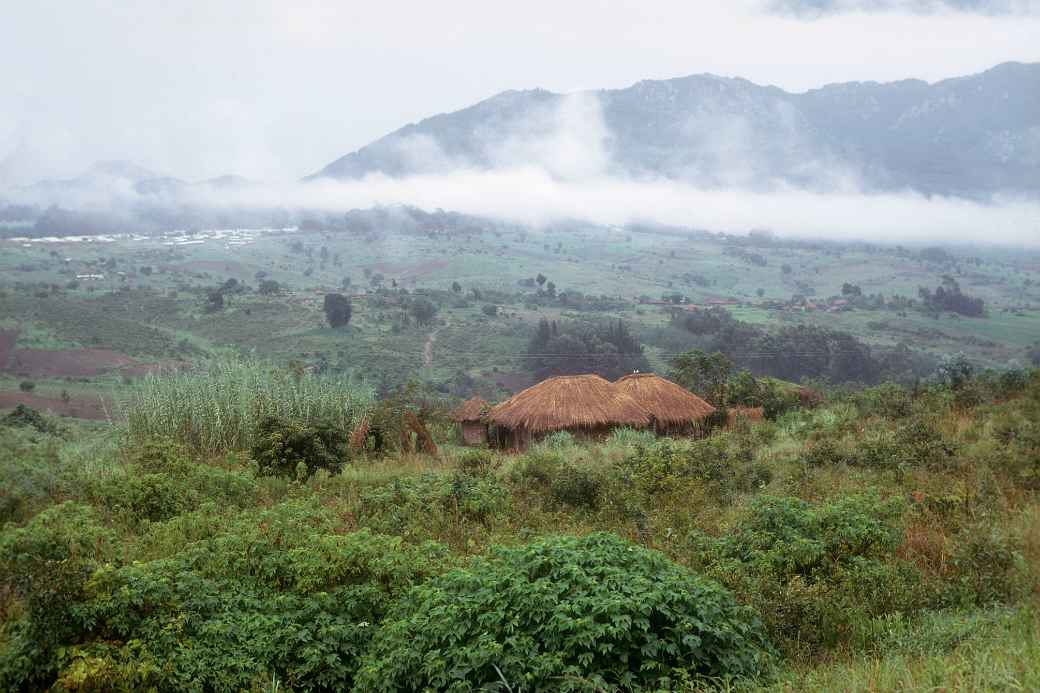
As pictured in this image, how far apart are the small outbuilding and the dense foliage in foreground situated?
36.5 ft

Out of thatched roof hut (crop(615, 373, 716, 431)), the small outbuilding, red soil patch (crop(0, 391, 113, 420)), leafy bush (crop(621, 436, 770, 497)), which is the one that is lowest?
red soil patch (crop(0, 391, 113, 420))

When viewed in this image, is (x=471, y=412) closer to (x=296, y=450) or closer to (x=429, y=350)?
(x=296, y=450)

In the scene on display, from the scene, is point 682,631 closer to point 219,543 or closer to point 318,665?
point 318,665

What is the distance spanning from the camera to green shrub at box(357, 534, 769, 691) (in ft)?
14.6

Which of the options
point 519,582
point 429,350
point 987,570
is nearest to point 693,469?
point 987,570

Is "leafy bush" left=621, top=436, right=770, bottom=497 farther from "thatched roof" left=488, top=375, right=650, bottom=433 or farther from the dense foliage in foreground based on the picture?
"thatched roof" left=488, top=375, right=650, bottom=433

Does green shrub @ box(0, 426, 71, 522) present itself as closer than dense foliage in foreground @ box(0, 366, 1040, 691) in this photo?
No

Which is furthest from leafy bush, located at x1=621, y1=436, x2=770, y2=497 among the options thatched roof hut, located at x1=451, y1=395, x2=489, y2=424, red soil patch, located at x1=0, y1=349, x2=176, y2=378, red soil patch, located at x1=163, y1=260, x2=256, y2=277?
red soil patch, located at x1=163, y1=260, x2=256, y2=277

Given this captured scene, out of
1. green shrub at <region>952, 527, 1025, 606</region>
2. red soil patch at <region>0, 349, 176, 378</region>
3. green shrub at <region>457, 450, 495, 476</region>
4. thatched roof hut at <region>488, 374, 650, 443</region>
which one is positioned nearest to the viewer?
green shrub at <region>952, 527, 1025, 606</region>

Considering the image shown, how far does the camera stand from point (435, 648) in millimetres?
4797

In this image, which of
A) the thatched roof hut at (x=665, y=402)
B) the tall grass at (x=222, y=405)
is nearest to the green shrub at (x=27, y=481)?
the tall grass at (x=222, y=405)

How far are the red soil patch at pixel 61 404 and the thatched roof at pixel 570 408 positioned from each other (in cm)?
1399

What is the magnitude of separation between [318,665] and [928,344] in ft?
221

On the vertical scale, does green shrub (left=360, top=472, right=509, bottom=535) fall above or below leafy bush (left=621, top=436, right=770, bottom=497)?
above
